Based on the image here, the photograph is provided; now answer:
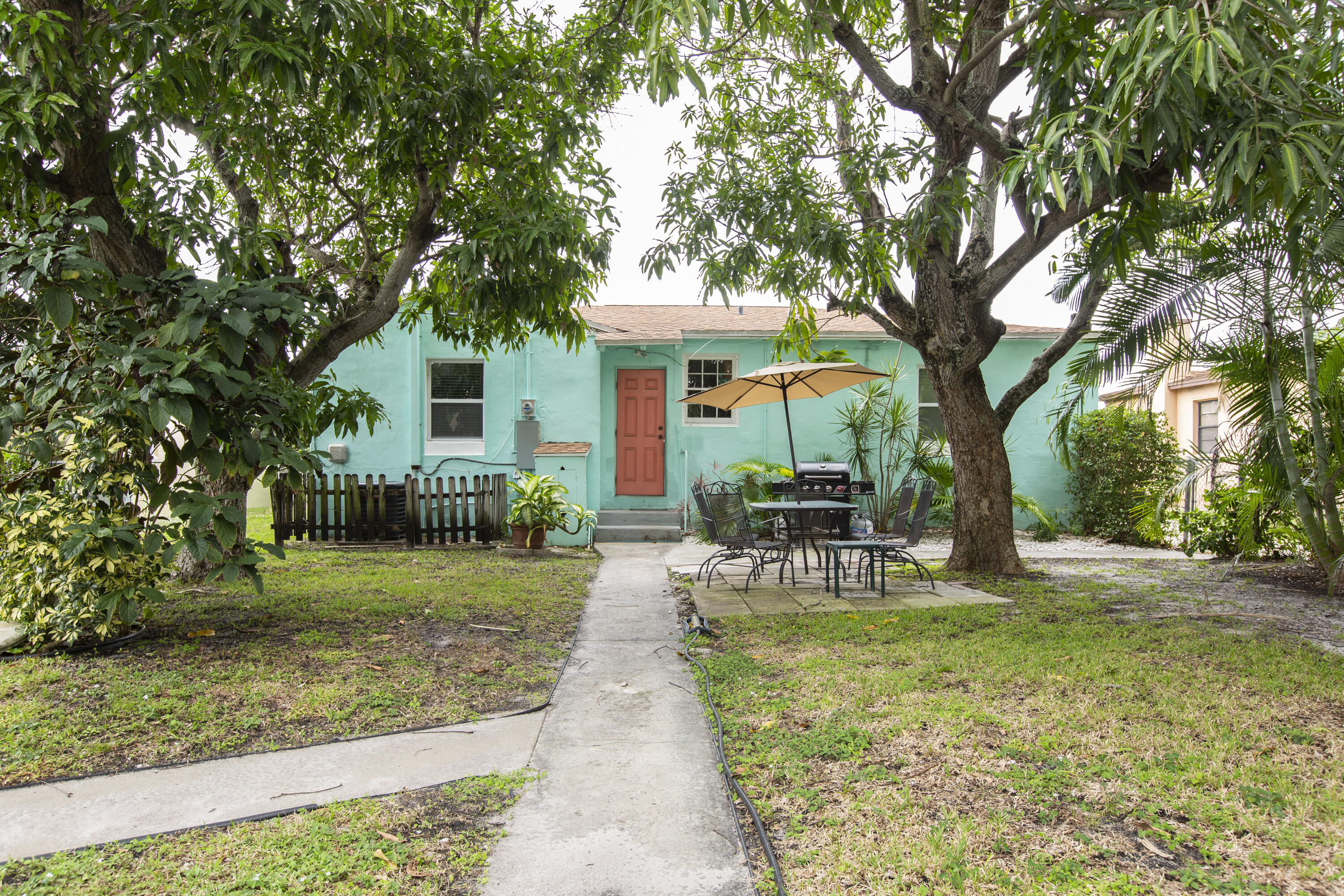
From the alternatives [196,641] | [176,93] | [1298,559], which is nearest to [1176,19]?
[176,93]

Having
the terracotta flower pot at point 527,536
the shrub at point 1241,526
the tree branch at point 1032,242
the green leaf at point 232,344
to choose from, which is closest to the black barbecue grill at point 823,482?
the terracotta flower pot at point 527,536

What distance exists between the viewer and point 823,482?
11.5m

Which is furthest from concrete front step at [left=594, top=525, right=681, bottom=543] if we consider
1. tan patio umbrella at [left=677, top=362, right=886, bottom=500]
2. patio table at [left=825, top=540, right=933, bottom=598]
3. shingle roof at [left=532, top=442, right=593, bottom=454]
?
patio table at [left=825, top=540, right=933, bottom=598]

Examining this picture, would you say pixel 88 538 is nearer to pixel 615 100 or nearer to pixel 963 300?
pixel 615 100

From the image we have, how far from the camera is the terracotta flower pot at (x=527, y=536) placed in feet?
34.1

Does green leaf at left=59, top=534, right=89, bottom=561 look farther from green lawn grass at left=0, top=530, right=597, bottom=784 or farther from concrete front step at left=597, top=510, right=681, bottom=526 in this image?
concrete front step at left=597, top=510, right=681, bottom=526

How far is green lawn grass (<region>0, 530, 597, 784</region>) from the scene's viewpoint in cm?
350

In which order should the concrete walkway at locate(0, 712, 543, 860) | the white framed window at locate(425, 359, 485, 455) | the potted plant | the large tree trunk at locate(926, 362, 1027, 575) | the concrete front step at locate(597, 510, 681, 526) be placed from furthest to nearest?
the white framed window at locate(425, 359, 485, 455), the concrete front step at locate(597, 510, 681, 526), the potted plant, the large tree trunk at locate(926, 362, 1027, 575), the concrete walkway at locate(0, 712, 543, 860)

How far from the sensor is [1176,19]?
3340mm

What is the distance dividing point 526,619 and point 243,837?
12.1 ft

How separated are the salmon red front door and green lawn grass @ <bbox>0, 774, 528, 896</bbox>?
421 inches

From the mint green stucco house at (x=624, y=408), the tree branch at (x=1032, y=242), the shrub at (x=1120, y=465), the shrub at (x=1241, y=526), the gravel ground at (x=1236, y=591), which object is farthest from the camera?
the mint green stucco house at (x=624, y=408)

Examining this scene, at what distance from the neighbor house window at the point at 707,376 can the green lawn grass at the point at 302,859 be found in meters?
11.2

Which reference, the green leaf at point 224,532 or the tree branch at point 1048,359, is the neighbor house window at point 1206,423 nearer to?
the tree branch at point 1048,359
